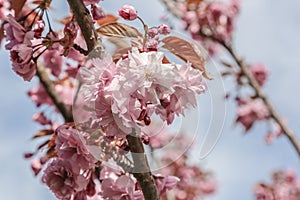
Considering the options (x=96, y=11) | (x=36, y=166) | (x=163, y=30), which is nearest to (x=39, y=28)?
(x=96, y=11)

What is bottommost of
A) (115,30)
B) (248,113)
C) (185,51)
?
(248,113)

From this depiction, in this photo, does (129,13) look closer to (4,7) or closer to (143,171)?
(143,171)

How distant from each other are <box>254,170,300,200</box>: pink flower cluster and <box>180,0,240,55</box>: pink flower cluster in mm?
1832

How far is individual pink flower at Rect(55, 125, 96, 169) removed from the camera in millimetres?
1554

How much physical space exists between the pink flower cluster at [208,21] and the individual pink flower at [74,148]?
3.38 m

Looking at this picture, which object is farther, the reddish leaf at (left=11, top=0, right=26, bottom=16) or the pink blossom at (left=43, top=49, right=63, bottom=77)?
the pink blossom at (left=43, top=49, right=63, bottom=77)

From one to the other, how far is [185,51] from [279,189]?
5332mm

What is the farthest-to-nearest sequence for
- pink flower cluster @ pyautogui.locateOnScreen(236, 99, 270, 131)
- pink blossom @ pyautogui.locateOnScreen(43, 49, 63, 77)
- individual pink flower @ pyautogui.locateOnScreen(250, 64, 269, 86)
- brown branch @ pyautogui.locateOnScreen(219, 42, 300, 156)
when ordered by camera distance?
individual pink flower @ pyautogui.locateOnScreen(250, 64, 269, 86)
pink flower cluster @ pyautogui.locateOnScreen(236, 99, 270, 131)
brown branch @ pyautogui.locateOnScreen(219, 42, 300, 156)
pink blossom @ pyautogui.locateOnScreen(43, 49, 63, 77)

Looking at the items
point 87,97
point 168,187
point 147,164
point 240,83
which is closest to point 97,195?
point 168,187

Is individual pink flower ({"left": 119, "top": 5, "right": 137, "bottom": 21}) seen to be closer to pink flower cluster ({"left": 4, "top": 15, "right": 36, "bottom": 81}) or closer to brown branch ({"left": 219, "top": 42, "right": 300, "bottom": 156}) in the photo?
pink flower cluster ({"left": 4, "top": 15, "right": 36, "bottom": 81})

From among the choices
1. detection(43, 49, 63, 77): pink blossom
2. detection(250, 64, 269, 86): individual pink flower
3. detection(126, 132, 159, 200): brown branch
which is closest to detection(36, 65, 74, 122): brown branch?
detection(43, 49, 63, 77): pink blossom

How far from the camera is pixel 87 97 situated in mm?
1354

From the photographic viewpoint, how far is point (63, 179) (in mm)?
1638

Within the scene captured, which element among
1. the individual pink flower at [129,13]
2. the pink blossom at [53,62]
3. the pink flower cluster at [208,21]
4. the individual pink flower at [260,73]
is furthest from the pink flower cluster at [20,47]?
the individual pink flower at [260,73]
